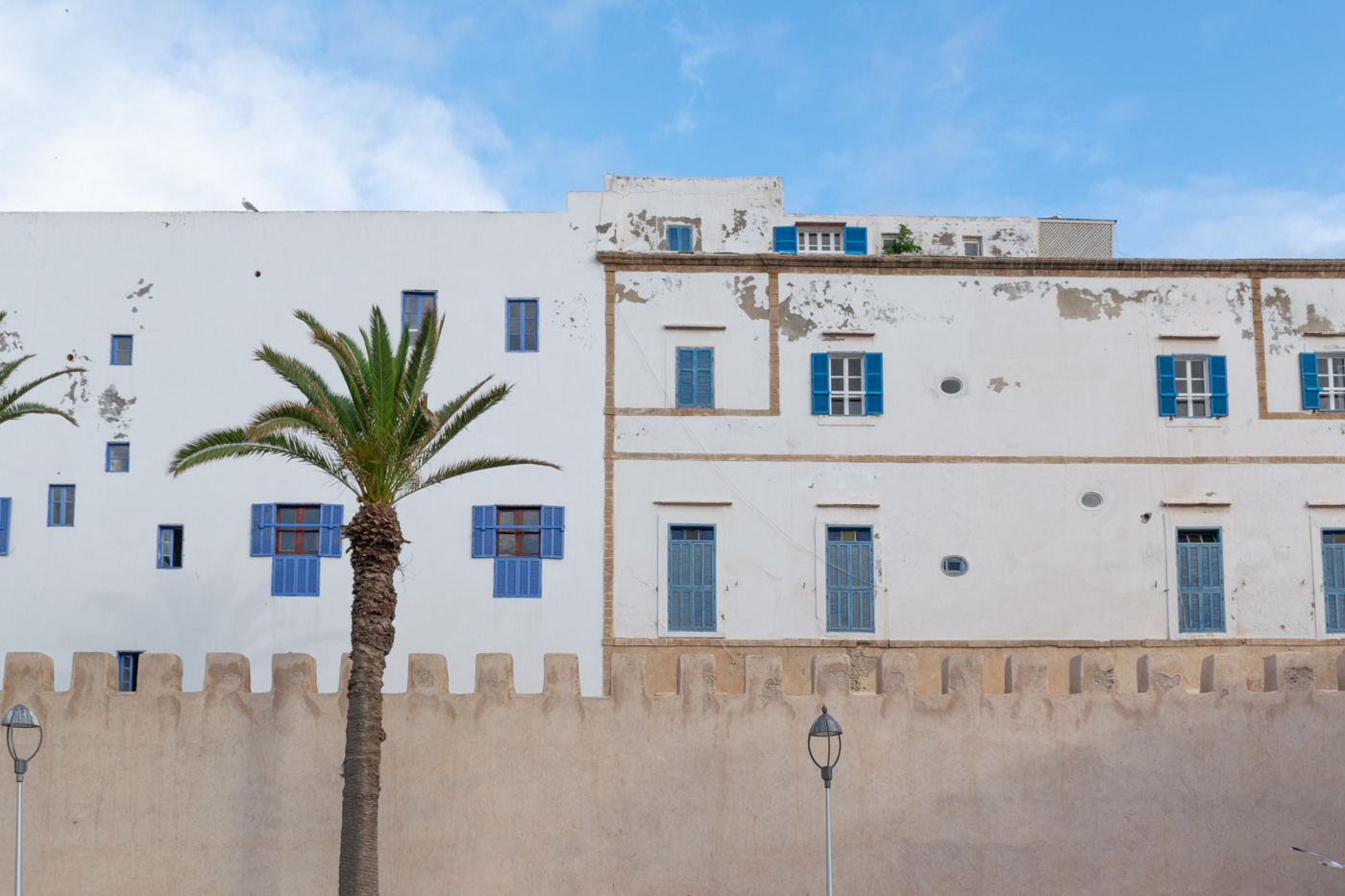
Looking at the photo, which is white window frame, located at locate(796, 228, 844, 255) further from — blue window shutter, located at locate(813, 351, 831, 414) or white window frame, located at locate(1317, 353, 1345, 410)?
white window frame, located at locate(1317, 353, 1345, 410)

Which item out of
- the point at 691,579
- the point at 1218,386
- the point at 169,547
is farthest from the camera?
the point at 1218,386

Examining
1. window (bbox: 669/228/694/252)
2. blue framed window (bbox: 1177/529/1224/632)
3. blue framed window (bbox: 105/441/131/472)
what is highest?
window (bbox: 669/228/694/252)

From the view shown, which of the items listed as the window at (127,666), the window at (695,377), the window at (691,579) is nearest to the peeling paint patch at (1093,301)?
the window at (695,377)

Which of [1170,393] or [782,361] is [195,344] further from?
[1170,393]

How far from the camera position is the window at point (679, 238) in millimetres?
28141

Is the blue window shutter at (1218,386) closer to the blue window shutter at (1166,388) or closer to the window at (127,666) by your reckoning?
the blue window shutter at (1166,388)

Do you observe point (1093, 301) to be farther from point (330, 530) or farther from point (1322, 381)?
point (330, 530)

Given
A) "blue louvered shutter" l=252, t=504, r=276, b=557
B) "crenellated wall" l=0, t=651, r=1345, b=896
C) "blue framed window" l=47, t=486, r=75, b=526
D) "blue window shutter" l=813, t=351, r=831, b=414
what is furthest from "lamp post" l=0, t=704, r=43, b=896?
"blue window shutter" l=813, t=351, r=831, b=414

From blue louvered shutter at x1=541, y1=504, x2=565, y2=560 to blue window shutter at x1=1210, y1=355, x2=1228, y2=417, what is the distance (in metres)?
10.9

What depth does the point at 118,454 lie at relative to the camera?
22297mm

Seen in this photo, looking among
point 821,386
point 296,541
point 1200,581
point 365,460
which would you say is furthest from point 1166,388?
point 296,541

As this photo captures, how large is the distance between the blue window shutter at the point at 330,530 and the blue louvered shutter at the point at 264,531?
746 mm

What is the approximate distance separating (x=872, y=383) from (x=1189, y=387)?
5347mm

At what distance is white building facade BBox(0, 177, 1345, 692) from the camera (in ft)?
70.8
